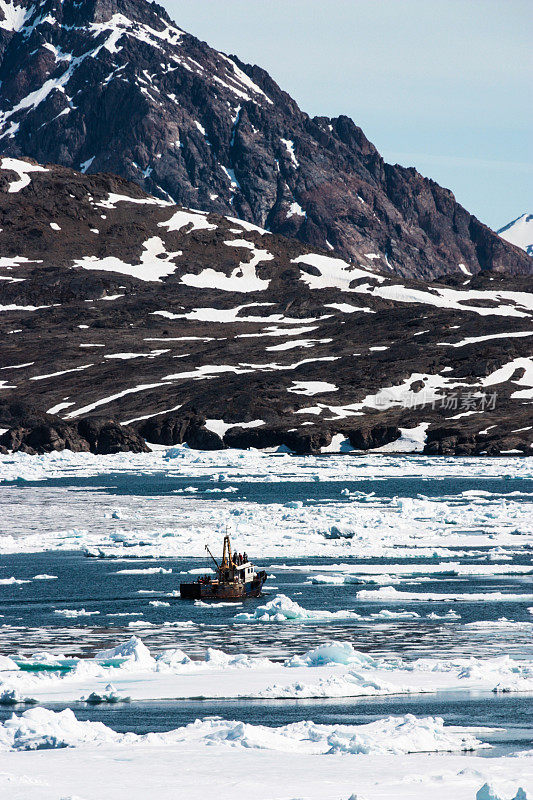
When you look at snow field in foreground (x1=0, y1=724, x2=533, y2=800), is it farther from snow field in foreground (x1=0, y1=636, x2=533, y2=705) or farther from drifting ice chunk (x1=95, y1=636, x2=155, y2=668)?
drifting ice chunk (x1=95, y1=636, x2=155, y2=668)

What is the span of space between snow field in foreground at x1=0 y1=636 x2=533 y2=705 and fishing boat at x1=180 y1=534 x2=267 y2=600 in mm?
10774

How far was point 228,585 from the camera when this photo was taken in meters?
40.2

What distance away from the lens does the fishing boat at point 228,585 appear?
39531mm

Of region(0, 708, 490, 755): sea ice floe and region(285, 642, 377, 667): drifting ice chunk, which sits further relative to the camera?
region(285, 642, 377, 667): drifting ice chunk

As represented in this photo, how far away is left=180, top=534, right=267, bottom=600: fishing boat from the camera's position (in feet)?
130

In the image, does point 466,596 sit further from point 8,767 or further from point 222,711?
point 8,767

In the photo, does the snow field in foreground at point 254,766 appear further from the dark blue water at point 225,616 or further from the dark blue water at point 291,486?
the dark blue water at point 291,486

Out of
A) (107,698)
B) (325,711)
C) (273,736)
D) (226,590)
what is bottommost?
(107,698)

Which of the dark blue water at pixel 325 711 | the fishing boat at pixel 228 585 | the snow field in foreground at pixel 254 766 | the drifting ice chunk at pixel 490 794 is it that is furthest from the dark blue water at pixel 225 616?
the drifting ice chunk at pixel 490 794

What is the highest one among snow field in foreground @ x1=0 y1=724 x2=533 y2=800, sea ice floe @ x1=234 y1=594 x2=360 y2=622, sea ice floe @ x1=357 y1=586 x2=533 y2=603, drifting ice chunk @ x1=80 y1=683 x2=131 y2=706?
sea ice floe @ x1=357 y1=586 x2=533 y2=603

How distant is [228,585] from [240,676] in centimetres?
1380

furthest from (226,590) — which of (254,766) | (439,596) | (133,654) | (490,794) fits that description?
(490,794)

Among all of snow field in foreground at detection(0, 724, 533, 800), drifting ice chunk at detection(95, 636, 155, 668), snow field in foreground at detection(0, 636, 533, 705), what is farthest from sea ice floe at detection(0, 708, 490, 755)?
drifting ice chunk at detection(95, 636, 155, 668)

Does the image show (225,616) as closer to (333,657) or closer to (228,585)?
(228,585)
